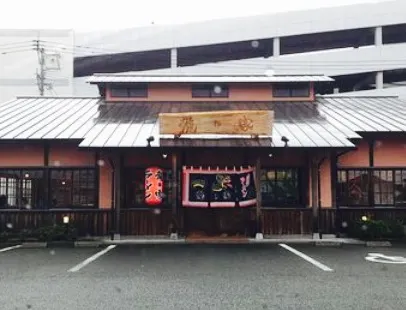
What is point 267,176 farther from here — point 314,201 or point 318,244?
point 318,244

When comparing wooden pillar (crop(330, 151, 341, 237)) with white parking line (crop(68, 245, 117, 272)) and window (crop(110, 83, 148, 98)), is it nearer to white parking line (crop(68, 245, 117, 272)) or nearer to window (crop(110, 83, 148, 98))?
white parking line (crop(68, 245, 117, 272))

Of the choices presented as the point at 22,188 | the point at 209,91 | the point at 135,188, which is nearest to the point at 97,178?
the point at 135,188

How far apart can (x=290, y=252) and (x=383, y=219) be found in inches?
196

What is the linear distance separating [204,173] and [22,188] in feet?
20.0

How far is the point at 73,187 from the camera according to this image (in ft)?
51.0

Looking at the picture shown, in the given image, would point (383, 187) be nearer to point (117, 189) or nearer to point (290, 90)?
point (290, 90)

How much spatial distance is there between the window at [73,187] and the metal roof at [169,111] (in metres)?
1.32

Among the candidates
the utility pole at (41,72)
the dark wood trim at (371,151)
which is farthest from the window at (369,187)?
the utility pole at (41,72)

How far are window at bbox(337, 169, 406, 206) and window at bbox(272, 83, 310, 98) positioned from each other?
5.31 metres

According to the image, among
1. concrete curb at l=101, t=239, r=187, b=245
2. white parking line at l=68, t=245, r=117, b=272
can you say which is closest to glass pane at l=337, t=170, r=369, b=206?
concrete curb at l=101, t=239, r=187, b=245

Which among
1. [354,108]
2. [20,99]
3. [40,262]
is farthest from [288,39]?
[40,262]

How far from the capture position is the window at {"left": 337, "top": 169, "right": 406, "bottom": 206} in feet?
51.6

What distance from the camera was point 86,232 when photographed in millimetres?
15094

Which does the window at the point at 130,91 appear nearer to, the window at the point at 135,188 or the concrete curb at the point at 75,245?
the window at the point at 135,188
